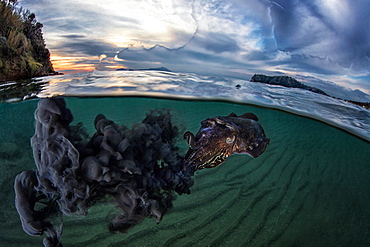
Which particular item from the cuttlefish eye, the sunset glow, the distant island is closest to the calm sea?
the distant island

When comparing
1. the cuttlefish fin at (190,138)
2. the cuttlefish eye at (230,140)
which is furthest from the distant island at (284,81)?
the cuttlefish fin at (190,138)

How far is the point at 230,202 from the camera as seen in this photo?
464 cm

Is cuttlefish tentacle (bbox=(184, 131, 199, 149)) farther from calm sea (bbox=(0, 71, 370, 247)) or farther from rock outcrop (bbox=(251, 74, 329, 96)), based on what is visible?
rock outcrop (bbox=(251, 74, 329, 96))

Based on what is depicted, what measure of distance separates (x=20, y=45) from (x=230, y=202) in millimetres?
6150

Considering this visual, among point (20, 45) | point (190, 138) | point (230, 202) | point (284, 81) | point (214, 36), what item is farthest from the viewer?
point (284, 81)

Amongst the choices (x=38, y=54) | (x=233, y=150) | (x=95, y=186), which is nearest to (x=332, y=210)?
(x=233, y=150)

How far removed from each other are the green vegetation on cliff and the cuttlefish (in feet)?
14.1

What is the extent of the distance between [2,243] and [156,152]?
3.38m

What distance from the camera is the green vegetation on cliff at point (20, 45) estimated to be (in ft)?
13.0

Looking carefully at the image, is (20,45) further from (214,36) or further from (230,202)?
(230,202)

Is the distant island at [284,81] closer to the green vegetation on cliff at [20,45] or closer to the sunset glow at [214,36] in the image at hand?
the sunset glow at [214,36]

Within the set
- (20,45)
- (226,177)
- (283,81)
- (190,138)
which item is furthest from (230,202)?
(20,45)

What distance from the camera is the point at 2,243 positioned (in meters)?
3.37

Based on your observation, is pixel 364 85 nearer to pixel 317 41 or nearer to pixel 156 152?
pixel 317 41
